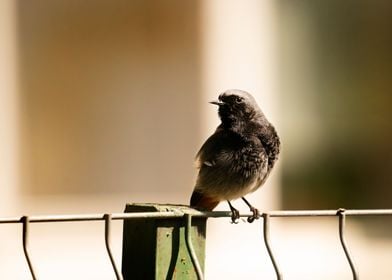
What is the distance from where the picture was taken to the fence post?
111 inches

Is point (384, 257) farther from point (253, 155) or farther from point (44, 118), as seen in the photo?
point (253, 155)

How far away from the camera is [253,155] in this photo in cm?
450

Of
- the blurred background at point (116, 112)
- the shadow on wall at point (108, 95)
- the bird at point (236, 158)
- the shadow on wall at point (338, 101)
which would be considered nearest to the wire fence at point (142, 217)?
the bird at point (236, 158)

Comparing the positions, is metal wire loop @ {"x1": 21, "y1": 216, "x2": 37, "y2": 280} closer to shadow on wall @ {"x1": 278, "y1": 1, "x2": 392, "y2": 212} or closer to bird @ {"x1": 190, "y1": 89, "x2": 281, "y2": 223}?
bird @ {"x1": 190, "y1": 89, "x2": 281, "y2": 223}

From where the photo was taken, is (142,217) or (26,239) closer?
(26,239)

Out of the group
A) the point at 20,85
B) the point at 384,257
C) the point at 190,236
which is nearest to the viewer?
the point at 190,236

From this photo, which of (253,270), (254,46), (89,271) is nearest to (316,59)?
(254,46)

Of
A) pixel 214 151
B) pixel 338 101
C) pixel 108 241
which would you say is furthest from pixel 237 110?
pixel 338 101

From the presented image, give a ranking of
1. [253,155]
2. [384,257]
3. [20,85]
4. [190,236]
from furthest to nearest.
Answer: [384,257] < [20,85] < [253,155] < [190,236]

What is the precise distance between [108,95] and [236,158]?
3.78 m

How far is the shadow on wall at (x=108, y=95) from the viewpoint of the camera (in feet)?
26.4

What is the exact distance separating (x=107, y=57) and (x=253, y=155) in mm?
3821

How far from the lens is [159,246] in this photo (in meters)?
2.81

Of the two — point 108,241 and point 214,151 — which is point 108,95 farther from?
point 108,241
